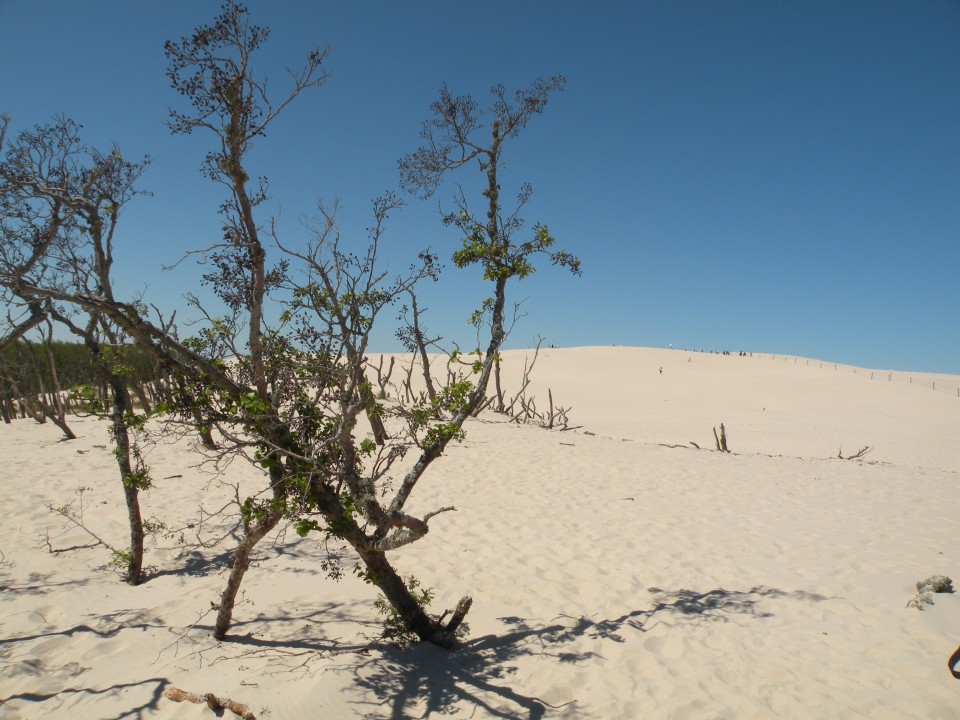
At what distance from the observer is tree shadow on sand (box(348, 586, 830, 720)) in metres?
4.21

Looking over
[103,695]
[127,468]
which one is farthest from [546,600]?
[127,468]

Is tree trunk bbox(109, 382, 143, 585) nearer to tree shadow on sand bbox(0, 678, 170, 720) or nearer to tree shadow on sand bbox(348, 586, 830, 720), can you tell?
tree shadow on sand bbox(0, 678, 170, 720)

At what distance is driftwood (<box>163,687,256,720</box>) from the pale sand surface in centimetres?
7

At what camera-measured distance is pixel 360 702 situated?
4.17m

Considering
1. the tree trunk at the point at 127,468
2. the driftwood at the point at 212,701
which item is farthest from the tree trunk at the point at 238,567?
the tree trunk at the point at 127,468

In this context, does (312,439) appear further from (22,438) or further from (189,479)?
(22,438)

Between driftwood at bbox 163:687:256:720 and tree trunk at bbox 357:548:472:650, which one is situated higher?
tree trunk at bbox 357:548:472:650

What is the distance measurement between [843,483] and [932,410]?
2416 centimetres

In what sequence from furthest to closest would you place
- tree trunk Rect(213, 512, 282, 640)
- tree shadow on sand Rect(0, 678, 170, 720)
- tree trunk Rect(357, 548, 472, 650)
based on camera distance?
tree trunk Rect(357, 548, 472, 650) < tree trunk Rect(213, 512, 282, 640) < tree shadow on sand Rect(0, 678, 170, 720)

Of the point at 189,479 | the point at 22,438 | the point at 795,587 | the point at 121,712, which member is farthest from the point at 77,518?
the point at 795,587

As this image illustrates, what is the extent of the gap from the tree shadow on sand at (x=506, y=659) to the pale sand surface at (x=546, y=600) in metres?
0.02

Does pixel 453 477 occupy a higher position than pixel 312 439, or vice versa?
pixel 312 439

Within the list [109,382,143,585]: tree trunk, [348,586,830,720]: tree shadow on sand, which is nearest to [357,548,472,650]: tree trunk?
[348,586,830,720]: tree shadow on sand

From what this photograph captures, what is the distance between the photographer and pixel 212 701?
3.91 meters
